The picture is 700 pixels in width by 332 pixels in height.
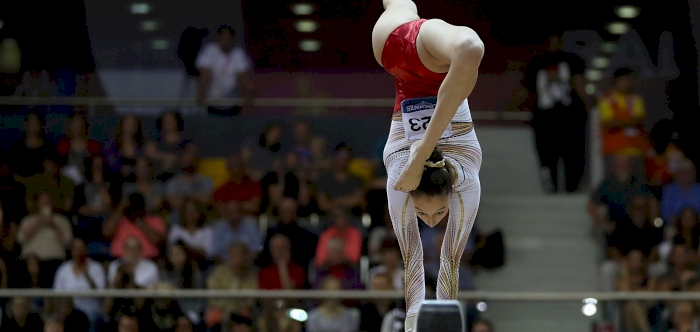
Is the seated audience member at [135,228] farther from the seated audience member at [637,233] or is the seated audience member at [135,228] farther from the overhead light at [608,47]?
the overhead light at [608,47]

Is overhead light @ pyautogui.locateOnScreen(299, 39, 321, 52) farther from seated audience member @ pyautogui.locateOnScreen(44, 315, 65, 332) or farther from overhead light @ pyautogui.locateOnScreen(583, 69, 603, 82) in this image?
seated audience member @ pyautogui.locateOnScreen(44, 315, 65, 332)

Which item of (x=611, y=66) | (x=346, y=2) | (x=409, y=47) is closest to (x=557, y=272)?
(x=611, y=66)

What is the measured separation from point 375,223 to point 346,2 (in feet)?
13.7

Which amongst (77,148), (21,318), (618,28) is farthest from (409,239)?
(618,28)

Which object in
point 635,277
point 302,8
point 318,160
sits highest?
point 302,8

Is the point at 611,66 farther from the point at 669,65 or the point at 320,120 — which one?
the point at 320,120

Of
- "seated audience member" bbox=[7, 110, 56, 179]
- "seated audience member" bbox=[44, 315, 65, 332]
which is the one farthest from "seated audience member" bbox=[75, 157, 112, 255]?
"seated audience member" bbox=[44, 315, 65, 332]

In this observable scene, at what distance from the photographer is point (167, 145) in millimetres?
9578

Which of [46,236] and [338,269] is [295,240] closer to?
[338,269]

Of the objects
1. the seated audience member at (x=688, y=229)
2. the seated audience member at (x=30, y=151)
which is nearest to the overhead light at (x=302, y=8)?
the seated audience member at (x=30, y=151)

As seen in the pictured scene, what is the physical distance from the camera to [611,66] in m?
10.7

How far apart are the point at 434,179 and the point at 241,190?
5.52 m

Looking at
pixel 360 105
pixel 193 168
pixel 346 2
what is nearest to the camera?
pixel 193 168

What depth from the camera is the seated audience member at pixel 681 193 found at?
8.82 m
